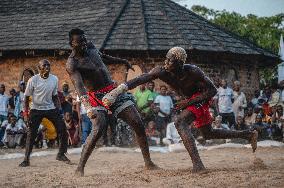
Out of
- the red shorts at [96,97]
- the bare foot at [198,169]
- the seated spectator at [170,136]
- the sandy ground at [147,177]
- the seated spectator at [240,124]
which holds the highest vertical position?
the red shorts at [96,97]

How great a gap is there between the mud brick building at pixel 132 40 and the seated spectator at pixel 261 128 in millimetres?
3442

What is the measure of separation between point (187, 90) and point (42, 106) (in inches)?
117

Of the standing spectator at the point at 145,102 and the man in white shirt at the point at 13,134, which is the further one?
the standing spectator at the point at 145,102

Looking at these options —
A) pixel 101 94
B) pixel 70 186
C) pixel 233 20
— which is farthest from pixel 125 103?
pixel 233 20

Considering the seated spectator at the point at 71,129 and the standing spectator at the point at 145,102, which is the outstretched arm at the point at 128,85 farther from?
the standing spectator at the point at 145,102

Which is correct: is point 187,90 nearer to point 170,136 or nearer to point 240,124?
point 170,136

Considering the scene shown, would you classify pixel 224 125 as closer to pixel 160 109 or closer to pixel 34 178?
pixel 160 109

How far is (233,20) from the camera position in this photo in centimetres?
3434

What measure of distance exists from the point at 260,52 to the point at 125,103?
1182 cm

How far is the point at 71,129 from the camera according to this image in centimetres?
1191

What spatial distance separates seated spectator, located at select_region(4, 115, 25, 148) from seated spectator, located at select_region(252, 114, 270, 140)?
644 cm

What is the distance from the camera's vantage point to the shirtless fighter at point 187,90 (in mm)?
5219

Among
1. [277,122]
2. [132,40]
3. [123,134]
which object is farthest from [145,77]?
[132,40]

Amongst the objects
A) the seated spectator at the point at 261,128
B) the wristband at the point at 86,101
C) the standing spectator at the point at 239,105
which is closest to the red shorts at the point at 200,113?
the wristband at the point at 86,101
